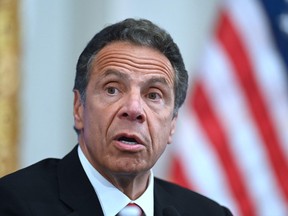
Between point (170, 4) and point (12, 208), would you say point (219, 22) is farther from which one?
point (12, 208)

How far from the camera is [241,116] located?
409cm

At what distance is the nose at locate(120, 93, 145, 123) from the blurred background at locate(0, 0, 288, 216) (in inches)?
71.8

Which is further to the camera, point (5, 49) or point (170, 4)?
point (170, 4)

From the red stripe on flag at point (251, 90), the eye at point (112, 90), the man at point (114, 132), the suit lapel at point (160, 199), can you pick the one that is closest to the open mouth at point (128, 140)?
the man at point (114, 132)

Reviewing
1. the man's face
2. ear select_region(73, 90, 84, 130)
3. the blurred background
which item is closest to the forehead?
the man's face

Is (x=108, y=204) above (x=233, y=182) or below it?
above

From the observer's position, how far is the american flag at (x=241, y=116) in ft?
13.2

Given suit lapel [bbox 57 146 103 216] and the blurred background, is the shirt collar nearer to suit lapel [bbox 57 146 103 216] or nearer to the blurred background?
suit lapel [bbox 57 146 103 216]

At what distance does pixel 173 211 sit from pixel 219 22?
2.06m

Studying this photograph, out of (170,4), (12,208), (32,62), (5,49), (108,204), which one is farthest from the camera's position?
(170,4)

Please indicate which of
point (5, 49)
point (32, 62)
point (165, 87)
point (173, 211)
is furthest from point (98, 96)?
point (32, 62)

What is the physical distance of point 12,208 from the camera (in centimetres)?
207

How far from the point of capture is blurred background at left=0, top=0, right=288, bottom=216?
3955 millimetres

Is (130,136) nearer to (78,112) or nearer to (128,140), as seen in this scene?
(128,140)
